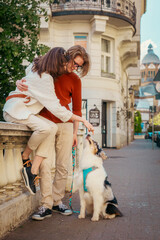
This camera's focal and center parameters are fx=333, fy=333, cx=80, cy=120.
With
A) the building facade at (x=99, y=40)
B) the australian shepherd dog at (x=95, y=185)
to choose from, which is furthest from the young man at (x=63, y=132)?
the building facade at (x=99, y=40)

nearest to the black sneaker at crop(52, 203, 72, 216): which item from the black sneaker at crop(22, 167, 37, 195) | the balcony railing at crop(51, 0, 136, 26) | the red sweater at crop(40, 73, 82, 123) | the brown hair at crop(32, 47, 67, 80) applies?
the black sneaker at crop(22, 167, 37, 195)

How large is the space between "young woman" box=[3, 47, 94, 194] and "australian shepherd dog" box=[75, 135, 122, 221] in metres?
0.55

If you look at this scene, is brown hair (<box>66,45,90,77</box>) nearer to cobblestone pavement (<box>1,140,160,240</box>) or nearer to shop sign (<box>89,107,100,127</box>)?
cobblestone pavement (<box>1,140,160,240</box>)

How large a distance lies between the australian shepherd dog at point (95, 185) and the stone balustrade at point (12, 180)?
30.1 inches

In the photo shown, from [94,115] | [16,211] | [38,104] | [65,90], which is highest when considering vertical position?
[94,115]

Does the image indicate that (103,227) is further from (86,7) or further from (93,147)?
(86,7)

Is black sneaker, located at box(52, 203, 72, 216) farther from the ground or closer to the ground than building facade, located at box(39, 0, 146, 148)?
closer to the ground

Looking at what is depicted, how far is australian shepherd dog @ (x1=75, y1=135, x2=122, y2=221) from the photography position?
4277 millimetres

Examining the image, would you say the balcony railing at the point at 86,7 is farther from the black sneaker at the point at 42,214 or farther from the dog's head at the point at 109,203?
the black sneaker at the point at 42,214

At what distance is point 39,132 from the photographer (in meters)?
4.14

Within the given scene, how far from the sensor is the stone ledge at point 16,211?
12.0 ft

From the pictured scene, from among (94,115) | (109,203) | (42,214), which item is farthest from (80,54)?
(94,115)

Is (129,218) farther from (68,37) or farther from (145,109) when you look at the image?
(145,109)

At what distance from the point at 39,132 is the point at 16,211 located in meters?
0.99
